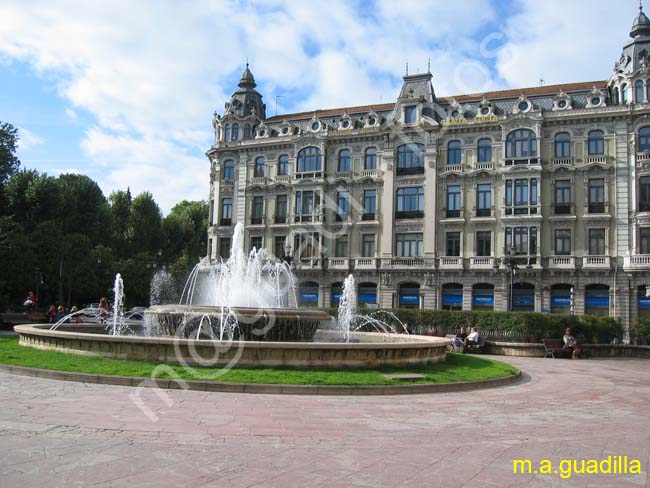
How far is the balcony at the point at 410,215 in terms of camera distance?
47875 mm

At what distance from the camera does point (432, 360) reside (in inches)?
697

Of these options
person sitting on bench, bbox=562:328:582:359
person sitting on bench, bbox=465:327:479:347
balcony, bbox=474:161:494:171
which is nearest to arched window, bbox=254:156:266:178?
balcony, bbox=474:161:494:171

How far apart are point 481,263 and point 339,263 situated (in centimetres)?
1134

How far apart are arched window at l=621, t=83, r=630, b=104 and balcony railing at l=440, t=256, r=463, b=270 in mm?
16176

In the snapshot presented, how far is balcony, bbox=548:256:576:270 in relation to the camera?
1682 inches

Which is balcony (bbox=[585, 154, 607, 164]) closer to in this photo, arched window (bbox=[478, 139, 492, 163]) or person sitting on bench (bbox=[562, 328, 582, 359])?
arched window (bbox=[478, 139, 492, 163])

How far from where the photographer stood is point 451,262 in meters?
45.9

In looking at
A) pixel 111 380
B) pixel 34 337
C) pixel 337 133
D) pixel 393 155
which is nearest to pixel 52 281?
pixel 337 133

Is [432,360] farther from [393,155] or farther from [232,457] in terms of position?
[393,155]

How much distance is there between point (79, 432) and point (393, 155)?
4229cm

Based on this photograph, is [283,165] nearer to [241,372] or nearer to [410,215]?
[410,215]

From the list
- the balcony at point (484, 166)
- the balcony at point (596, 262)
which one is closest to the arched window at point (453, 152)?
the balcony at point (484, 166)

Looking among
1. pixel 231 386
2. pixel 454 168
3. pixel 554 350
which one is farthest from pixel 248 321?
pixel 454 168

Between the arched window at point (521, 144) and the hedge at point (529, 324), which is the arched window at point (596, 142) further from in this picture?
the hedge at point (529, 324)
